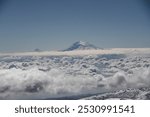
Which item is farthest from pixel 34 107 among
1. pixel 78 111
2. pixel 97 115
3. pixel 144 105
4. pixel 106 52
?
pixel 106 52

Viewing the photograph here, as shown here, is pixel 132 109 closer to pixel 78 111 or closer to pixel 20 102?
pixel 78 111

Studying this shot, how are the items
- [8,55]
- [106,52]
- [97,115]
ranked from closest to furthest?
[97,115] → [8,55] → [106,52]

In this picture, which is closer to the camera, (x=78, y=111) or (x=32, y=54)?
(x=78, y=111)

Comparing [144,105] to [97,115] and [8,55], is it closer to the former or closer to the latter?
[97,115]

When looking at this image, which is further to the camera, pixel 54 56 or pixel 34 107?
pixel 54 56

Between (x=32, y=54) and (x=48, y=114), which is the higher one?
(x=32, y=54)

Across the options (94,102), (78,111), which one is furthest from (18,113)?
(94,102)

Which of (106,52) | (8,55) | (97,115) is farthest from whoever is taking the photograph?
(106,52)

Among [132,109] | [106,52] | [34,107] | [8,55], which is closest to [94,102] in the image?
[132,109]

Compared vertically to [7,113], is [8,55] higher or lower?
higher
